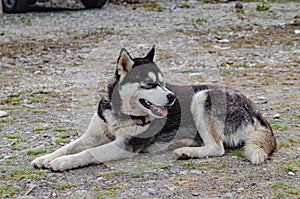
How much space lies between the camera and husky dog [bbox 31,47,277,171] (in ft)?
15.0

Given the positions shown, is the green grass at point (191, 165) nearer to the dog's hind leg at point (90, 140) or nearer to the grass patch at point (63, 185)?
the dog's hind leg at point (90, 140)

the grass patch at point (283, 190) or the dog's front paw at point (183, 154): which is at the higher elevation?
the grass patch at point (283, 190)

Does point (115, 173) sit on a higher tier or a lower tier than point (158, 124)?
lower

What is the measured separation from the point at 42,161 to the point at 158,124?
108 cm

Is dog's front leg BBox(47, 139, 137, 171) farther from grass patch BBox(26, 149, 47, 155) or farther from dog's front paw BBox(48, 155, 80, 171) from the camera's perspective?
grass patch BBox(26, 149, 47, 155)

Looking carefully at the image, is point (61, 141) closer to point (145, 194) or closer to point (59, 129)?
point (59, 129)

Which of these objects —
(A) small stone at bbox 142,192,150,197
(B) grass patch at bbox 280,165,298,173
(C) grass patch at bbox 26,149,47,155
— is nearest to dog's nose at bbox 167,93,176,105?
(A) small stone at bbox 142,192,150,197

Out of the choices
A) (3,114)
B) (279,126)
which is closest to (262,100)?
(279,126)

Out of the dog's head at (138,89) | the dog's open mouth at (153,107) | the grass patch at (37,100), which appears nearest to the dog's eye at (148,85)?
the dog's head at (138,89)

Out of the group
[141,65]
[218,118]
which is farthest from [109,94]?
[218,118]

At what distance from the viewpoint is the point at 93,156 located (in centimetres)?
454

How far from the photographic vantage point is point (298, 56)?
9516mm

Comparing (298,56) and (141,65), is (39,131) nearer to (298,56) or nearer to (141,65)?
(141,65)

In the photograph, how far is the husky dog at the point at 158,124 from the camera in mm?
4578
